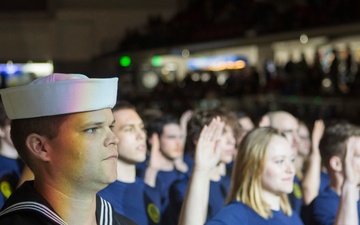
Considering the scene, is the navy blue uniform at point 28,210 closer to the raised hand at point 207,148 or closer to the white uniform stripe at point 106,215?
the white uniform stripe at point 106,215

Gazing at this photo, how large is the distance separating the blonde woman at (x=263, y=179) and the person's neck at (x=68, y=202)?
1.69 m

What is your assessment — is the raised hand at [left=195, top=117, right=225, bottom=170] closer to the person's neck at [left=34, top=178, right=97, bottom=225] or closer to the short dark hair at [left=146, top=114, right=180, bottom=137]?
the person's neck at [left=34, top=178, right=97, bottom=225]

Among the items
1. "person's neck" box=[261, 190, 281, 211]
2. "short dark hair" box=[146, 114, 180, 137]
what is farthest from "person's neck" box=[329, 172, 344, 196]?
"short dark hair" box=[146, 114, 180, 137]

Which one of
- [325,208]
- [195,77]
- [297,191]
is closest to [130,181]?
[325,208]

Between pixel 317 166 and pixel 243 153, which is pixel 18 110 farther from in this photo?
pixel 317 166

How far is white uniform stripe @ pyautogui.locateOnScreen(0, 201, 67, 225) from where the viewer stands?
271cm

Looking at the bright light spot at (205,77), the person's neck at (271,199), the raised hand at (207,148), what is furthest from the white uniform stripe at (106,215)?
the bright light spot at (205,77)

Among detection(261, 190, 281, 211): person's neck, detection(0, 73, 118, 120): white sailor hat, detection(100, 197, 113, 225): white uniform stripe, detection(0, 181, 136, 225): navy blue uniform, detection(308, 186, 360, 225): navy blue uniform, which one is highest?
detection(0, 73, 118, 120): white sailor hat

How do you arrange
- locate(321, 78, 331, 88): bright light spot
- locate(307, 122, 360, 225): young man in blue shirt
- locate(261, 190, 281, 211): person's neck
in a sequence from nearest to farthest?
locate(261, 190, 281, 211): person's neck
locate(307, 122, 360, 225): young man in blue shirt
locate(321, 78, 331, 88): bright light spot

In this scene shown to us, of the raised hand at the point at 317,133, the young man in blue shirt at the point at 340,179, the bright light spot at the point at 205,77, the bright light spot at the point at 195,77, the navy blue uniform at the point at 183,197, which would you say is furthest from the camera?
the bright light spot at the point at 195,77

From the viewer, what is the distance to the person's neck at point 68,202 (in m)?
2.79

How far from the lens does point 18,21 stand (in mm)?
29391

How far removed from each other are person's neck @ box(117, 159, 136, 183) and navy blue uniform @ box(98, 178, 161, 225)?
0.04 m

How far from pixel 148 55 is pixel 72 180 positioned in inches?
910
